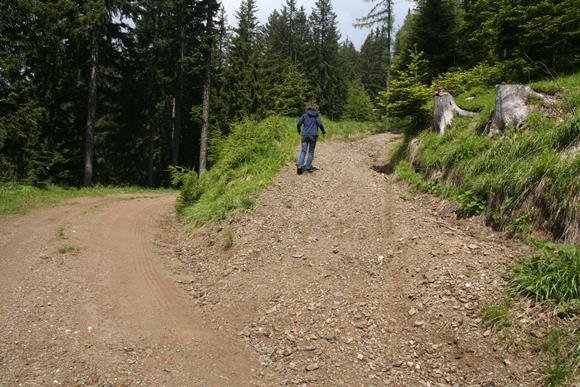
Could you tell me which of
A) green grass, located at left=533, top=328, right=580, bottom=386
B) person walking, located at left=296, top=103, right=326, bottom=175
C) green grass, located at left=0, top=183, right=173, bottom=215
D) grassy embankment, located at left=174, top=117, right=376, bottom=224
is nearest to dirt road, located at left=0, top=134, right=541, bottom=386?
green grass, located at left=533, top=328, right=580, bottom=386

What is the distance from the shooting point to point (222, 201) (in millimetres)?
10727

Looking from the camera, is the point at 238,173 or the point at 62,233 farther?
the point at 238,173

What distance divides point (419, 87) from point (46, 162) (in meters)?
19.0

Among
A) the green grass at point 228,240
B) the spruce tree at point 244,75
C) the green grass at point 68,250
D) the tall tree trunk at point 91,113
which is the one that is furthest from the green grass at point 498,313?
the spruce tree at point 244,75

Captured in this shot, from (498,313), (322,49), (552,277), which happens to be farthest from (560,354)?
(322,49)

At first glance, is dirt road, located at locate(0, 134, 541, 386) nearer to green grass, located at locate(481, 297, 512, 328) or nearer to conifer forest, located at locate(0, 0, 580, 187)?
green grass, located at locate(481, 297, 512, 328)

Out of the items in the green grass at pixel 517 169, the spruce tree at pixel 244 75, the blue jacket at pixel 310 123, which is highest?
the spruce tree at pixel 244 75

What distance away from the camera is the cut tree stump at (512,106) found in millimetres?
8305

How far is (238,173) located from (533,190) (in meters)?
8.03

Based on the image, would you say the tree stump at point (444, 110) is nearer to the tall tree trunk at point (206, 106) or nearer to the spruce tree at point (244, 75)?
the tall tree trunk at point (206, 106)

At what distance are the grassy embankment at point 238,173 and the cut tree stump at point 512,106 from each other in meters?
5.54

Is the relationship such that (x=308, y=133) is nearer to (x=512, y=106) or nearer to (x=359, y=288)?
(x=512, y=106)

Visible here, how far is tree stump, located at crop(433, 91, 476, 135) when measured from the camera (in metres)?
10.9

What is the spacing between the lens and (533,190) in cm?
648
